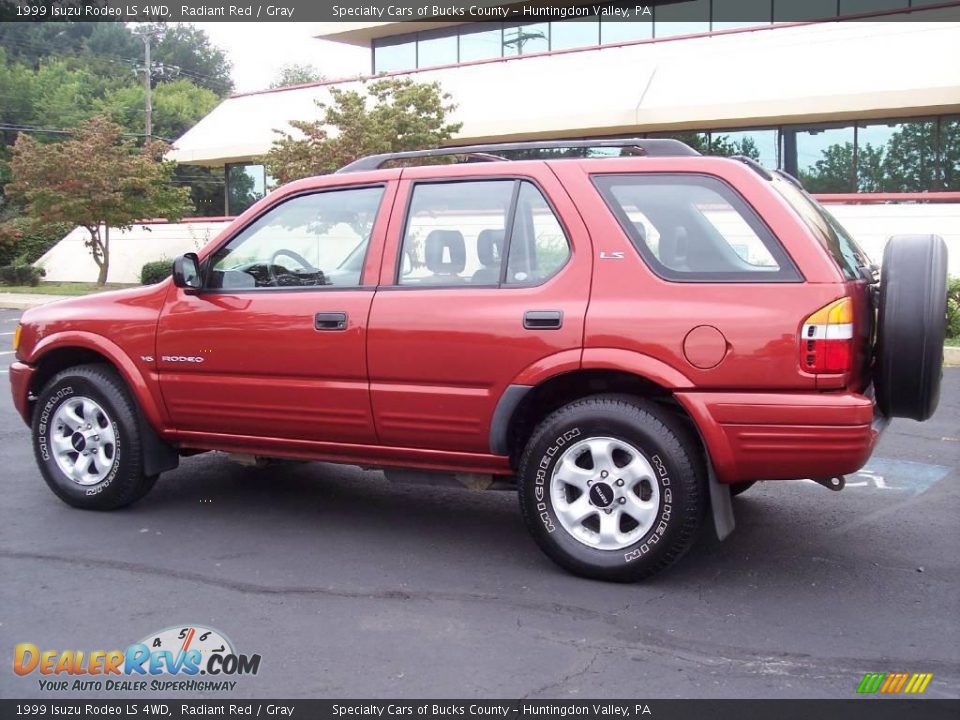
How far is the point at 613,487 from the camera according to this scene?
14.1 feet

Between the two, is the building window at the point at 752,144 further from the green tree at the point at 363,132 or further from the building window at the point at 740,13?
the green tree at the point at 363,132

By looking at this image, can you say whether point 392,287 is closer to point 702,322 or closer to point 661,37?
point 702,322

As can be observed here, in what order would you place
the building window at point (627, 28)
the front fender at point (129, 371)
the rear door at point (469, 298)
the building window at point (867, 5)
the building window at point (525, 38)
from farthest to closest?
the building window at point (525, 38)
the building window at point (627, 28)
the building window at point (867, 5)
the front fender at point (129, 371)
the rear door at point (469, 298)

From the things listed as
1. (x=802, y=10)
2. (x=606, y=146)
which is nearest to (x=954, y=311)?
(x=802, y=10)

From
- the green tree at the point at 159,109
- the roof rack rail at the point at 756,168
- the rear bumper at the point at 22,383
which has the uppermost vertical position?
the green tree at the point at 159,109

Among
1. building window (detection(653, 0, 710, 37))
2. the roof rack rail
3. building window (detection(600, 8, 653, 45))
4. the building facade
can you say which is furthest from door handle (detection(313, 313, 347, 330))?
building window (detection(653, 0, 710, 37))

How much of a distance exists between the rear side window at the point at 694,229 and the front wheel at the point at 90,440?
2.94 m

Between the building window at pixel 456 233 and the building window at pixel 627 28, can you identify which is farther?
the building window at pixel 627 28

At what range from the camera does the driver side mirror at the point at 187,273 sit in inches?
201

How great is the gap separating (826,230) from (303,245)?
104 inches

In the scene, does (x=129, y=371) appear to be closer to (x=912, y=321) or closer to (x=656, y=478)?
(x=656, y=478)

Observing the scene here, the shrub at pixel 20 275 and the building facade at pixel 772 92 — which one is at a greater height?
the building facade at pixel 772 92

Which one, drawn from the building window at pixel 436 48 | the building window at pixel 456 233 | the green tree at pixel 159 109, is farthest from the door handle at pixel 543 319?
the green tree at pixel 159 109

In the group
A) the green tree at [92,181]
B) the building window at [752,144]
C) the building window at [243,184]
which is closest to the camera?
the building window at [752,144]
